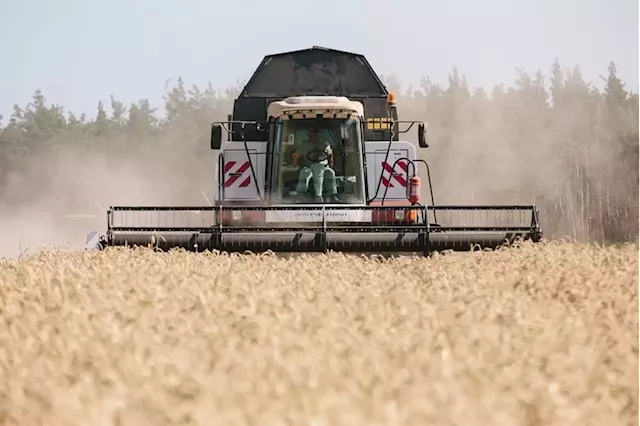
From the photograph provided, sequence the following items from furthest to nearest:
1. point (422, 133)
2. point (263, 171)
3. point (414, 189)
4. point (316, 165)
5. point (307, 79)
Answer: point (307, 79), point (263, 171), point (422, 133), point (414, 189), point (316, 165)

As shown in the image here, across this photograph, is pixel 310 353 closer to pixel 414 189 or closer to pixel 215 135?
pixel 215 135

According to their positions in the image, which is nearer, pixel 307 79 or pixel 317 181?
pixel 317 181

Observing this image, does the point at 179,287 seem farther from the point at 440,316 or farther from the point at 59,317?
the point at 440,316

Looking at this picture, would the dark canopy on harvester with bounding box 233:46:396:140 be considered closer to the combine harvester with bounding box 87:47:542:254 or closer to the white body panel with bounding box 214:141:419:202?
the combine harvester with bounding box 87:47:542:254

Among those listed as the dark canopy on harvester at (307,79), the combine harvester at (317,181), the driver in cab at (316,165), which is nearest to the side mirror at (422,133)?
the combine harvester at (317,181)

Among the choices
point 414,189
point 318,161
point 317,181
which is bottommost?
point 414,189

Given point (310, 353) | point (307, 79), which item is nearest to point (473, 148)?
point (307, 79)

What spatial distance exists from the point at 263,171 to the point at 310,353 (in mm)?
9024

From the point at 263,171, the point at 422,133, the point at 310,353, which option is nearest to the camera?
the point at 310,353

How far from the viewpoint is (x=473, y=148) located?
47.2 m

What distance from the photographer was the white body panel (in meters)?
11.3

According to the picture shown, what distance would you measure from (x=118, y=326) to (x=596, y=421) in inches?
59.4

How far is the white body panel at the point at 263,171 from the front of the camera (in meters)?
11.3

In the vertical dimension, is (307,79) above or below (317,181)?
above
